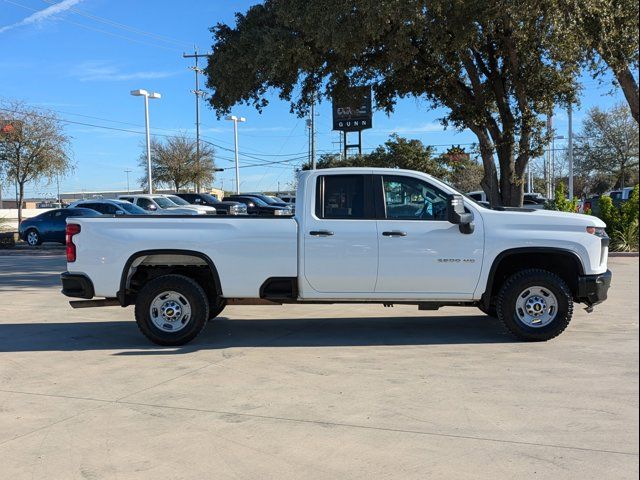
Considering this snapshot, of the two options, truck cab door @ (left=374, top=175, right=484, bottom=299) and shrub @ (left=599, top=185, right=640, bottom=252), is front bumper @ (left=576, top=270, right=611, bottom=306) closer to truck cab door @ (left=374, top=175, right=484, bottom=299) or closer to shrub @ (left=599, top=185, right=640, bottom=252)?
truck cab door @ (left=374, top=175, right=484, bottom=299)

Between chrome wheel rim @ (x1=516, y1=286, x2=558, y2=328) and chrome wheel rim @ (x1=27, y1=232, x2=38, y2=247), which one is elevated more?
chrome wheel rim @ (x1=27, y1=232, x2=38, y2=247)

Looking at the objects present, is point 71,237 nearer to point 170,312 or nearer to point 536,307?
point 170,312

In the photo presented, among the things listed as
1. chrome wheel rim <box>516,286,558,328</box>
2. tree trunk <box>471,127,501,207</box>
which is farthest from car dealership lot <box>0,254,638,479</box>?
tree trunk <box>471,127,501,207</box>

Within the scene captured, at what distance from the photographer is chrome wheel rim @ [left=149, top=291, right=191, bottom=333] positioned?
703 centimetres

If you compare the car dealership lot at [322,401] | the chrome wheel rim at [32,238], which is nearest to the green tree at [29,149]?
the chrome wheel rim at [32,238]

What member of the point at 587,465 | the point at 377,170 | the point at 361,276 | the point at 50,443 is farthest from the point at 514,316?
the point at 50,443

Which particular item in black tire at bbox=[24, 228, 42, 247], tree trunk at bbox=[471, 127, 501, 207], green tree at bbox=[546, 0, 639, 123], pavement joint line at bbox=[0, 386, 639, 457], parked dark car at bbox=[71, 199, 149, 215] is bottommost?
→ pavement joint line at bbox=[0, 386, 639, 457]

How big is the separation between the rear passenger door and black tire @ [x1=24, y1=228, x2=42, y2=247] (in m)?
19.6

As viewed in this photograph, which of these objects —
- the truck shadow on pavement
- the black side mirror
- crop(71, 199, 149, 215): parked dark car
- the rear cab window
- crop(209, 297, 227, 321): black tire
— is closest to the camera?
the black side mirror

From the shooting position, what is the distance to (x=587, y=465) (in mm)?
3795

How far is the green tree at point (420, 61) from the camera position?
11.9 meters

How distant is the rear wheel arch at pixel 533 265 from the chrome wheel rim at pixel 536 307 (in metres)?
0.35

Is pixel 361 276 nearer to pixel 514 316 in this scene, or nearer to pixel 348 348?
pixel 348 348

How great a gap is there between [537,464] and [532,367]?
226cm
